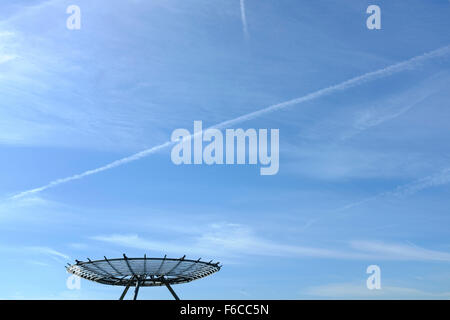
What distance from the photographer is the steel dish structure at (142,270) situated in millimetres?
47688

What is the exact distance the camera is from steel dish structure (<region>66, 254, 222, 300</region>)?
156 feet

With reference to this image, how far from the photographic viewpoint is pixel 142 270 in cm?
5028
